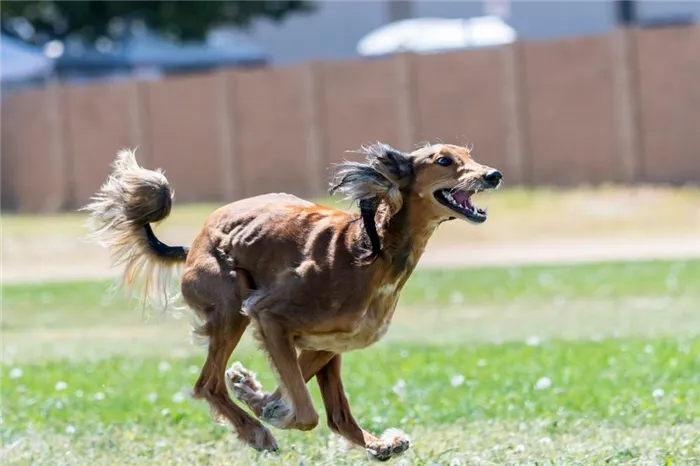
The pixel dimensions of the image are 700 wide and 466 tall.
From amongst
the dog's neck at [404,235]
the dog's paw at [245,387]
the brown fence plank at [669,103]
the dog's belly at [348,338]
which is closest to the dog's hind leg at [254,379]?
the dog's paw at [245,387]

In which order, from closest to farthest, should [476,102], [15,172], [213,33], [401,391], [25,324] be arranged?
[401,391] → [25,324] → [476,102] → [15,172] → [213,33]

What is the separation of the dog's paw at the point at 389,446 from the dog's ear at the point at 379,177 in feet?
3.77

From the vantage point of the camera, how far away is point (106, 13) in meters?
36.9

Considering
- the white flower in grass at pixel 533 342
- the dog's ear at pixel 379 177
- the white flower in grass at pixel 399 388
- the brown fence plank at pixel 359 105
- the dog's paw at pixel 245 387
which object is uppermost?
the dog's ear at pixel 379 177

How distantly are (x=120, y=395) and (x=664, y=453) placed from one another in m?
4.47

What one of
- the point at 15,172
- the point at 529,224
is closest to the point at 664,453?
the point at 529,224

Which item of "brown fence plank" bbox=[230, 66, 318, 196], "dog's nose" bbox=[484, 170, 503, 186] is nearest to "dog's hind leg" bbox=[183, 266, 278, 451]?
"dog's nose" bbox=[484, 170, 503, 186]

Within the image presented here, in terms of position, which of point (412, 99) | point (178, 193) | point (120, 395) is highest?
point (120, 395)

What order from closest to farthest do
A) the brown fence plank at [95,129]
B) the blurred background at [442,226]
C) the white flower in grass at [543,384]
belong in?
the blurred background at [442,226]
the white flower in grass at [543,384]
the brown fence plank at [95,129]

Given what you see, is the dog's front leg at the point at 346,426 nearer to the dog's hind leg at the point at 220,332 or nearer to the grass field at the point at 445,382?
the grass field at the point at 445,382

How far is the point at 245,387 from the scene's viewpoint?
7.96 meters

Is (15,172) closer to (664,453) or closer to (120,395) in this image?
(120,395)

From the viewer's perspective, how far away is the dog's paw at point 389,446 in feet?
24.2

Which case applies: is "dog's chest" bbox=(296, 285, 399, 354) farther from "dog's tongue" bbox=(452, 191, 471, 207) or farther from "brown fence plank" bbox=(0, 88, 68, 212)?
"brown fence plank" bbox=(0, 88, 68, 212)
